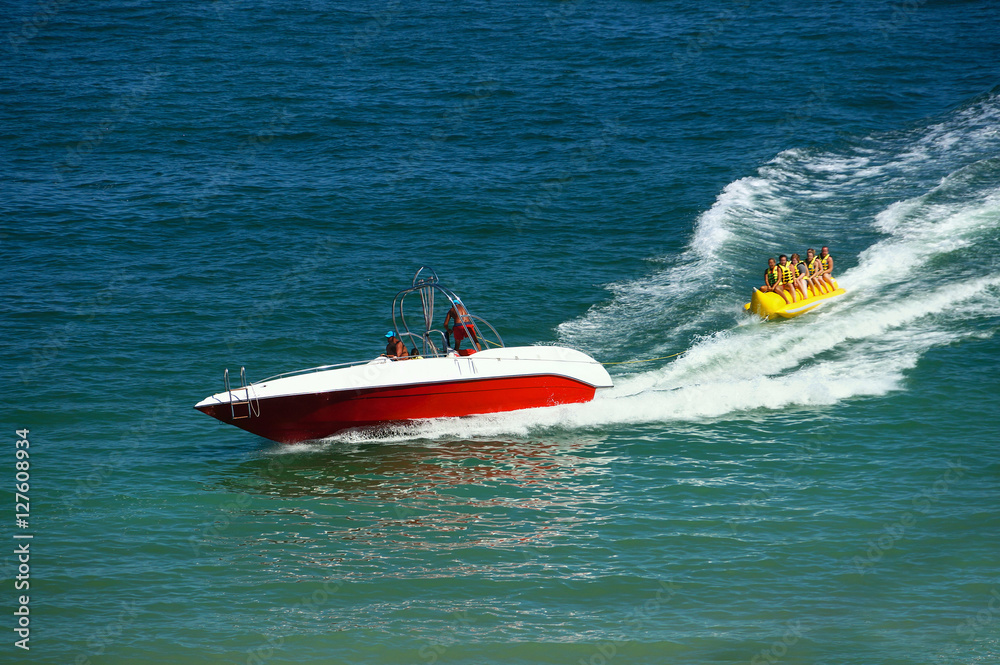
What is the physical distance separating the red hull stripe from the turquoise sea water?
0.36m

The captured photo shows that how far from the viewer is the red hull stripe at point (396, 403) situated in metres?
15.1

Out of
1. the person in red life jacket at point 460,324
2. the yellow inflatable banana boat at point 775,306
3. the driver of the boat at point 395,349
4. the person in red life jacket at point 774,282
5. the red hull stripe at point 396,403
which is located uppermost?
the person in red life jacket at point 774,282

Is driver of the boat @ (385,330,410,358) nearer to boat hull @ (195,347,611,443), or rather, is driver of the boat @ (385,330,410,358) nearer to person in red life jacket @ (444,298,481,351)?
boat hull @ (195,347,611,443)

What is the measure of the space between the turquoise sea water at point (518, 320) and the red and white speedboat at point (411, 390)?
0.44 m

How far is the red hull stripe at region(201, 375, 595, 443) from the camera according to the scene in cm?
1512

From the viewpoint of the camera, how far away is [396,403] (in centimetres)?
1539

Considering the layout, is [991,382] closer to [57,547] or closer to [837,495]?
[837,495]

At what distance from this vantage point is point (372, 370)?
15.2m

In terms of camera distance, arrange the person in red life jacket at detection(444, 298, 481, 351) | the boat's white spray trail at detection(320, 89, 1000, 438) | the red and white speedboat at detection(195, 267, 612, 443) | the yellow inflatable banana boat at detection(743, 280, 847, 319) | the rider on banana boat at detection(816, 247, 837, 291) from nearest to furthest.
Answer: the red and white speedboat at detection(195, 267, 612, 443), the person in red life jacket at detection(444, 298, 481, 351), the boat's white spray trail at detection(320, 89, 1000, 438), the yellow inflatable banana boat at detection(743, 280, 847, 319), the rider on banana boat at detection(816, 247, 837, 291)

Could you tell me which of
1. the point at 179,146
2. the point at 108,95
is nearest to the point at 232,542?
the point at 179,146

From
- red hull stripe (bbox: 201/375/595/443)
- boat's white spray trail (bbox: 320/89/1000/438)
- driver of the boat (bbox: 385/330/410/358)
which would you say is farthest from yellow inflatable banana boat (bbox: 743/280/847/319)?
driver of the boat (bbox: 385/330/410/358)

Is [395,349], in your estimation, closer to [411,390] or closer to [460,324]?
[411,390]

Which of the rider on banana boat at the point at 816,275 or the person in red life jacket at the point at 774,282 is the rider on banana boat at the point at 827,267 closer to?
the rider on banana boat at the point at 816,275

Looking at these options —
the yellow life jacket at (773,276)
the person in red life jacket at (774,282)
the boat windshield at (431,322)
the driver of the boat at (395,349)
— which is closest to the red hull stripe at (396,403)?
the driver of the boat at (395,349)
